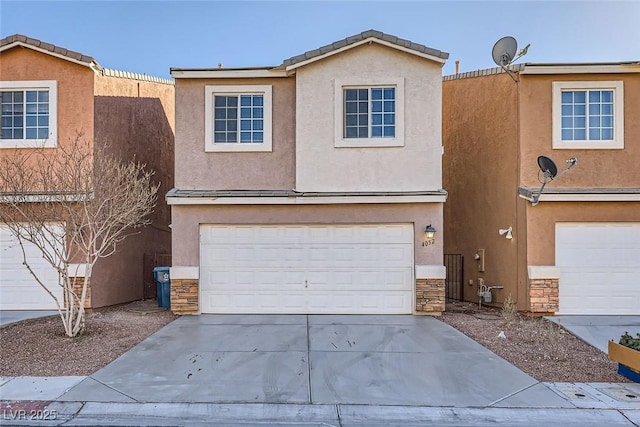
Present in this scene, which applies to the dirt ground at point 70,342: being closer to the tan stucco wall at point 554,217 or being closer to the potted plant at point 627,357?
the potted plant at point 627,357

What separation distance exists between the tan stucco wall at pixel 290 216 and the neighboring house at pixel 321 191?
25 millimetres

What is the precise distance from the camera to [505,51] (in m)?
10.9

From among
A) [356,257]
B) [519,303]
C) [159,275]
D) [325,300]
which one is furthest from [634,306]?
[159,275]

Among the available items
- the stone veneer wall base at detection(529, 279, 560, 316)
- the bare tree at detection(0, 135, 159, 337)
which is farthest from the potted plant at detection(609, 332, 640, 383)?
the bare tree at detection(0, 135, 159, 337)

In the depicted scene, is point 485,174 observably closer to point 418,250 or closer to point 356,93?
point 418,250

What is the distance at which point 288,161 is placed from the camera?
35.8 feet

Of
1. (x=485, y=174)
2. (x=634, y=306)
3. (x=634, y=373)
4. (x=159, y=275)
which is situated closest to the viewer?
(x=634, y=373)

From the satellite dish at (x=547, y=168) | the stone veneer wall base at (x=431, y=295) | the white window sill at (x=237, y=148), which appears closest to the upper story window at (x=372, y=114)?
the white window sill at (x=237, y=148)

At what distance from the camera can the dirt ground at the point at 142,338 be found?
6.67 metres

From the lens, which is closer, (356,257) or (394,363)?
(394,363)

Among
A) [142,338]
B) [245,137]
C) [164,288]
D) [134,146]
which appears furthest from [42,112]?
[142,338]

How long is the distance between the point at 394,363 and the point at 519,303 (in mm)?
5393

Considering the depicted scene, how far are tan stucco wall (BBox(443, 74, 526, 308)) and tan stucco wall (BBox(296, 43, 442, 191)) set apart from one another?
7.53ft

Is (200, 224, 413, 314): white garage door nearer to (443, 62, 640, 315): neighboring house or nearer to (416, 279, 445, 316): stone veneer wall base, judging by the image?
(416, 279, 445, 316): stone veneer wall base
